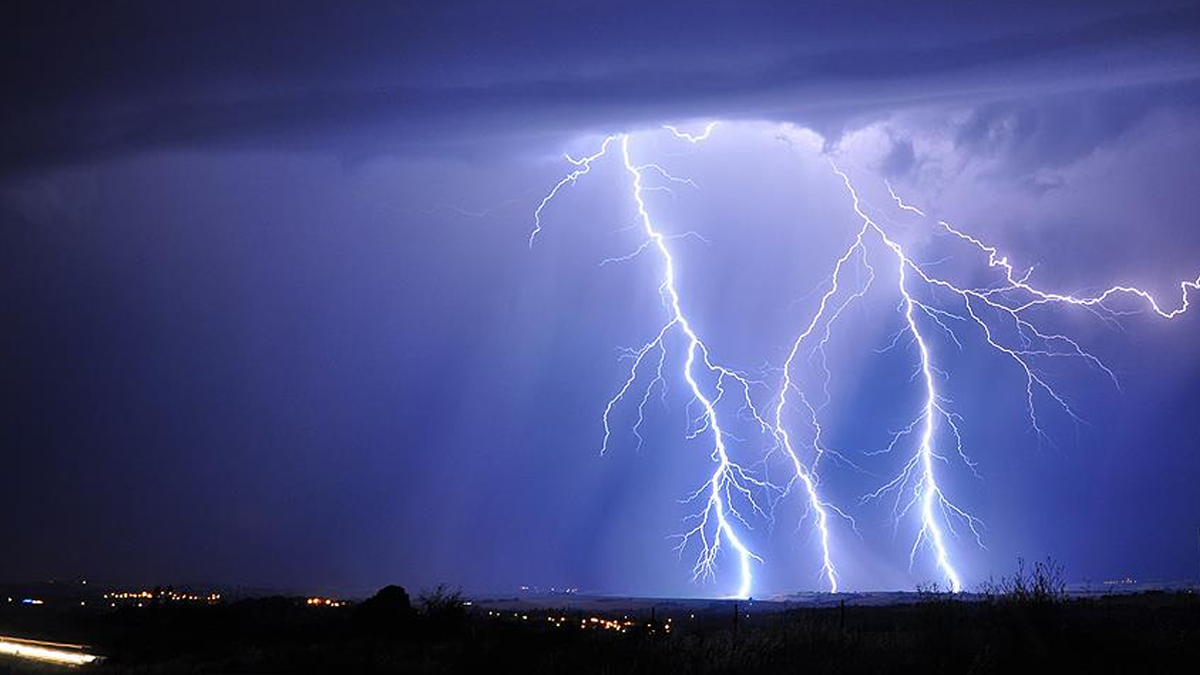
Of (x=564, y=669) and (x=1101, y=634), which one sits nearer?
(x=564, y=669)

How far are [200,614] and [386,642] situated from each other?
10.7m

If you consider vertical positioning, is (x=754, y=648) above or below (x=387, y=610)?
below

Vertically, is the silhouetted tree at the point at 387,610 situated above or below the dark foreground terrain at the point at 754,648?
above

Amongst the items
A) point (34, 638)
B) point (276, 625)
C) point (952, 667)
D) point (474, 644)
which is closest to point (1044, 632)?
point (952, 667)

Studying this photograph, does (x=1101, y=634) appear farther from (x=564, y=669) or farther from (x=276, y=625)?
(x=276, y=625)

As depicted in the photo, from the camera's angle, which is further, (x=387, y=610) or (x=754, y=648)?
(x=387, y=610)

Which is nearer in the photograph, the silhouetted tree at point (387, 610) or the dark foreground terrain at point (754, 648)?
the dark foreground terrain at point (754, 648)

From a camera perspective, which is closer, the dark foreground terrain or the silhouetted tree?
the dark foreground terrain

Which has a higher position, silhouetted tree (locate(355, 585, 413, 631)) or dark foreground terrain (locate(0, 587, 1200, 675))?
silhouetted tree (locate(355, 585, 413, 631))

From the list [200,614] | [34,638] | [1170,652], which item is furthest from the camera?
[34,638]

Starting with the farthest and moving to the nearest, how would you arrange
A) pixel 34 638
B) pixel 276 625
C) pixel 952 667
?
1. pixel 34 638
2. pixel 276 625
3. pixel 952 667

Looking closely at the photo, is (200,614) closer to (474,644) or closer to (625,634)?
(474,644)

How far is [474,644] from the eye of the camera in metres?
16.2

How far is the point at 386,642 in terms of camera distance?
18.2 meters
